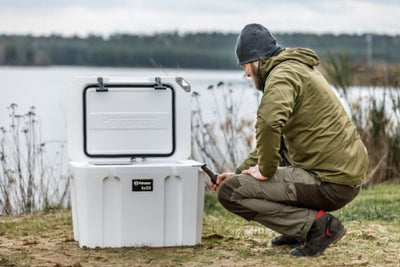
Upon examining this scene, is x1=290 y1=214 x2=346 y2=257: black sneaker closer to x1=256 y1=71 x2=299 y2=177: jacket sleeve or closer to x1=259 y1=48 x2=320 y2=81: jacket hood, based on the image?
x1=256 y1=71 x2=299 y2=177: jacket sleeve

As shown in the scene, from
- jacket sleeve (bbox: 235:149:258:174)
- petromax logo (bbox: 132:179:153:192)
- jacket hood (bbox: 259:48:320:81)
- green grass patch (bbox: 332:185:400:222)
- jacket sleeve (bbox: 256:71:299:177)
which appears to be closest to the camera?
jacket sleeve (bbox: 256:71:299:177)

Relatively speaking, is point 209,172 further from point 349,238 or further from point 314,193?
point 349,238

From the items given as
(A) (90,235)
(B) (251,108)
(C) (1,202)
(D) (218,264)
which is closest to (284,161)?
(D) (218,264)

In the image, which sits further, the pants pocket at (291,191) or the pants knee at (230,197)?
the pants knee at (230,197)

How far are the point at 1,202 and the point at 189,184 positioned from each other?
Answer: 3.35 metres

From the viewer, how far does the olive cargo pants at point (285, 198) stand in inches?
212

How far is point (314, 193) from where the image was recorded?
538cm

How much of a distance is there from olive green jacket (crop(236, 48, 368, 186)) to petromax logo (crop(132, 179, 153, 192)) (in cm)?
75

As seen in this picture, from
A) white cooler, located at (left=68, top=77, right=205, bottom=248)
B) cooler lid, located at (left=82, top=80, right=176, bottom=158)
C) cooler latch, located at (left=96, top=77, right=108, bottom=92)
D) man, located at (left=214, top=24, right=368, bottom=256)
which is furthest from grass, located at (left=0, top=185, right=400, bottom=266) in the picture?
cooler latch, located at (left=96, top=77, right=108, bottom=92)

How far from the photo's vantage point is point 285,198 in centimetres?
544

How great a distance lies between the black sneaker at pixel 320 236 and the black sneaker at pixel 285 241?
1.18 feet

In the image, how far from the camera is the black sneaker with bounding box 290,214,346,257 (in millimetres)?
5477

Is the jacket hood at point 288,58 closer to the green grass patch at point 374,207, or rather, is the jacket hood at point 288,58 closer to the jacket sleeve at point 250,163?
the jacket sleeve at point 250,163

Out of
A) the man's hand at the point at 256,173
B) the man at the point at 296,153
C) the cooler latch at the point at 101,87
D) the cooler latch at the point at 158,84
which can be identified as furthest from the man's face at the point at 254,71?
the cooler latch at the point at 101,87
